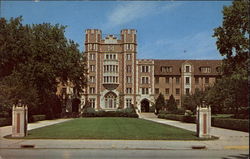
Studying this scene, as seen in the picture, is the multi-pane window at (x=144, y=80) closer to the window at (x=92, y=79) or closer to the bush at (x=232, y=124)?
the window at (x=92, y=79)

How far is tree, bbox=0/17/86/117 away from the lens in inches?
1121

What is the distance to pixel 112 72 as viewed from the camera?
61969 mm

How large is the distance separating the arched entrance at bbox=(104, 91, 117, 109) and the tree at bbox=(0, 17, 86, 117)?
567 inches

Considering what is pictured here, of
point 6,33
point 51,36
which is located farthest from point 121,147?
point 51,36

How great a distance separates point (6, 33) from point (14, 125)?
18884mm

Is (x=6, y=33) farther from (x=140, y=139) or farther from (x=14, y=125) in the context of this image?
(x=140, y=139)

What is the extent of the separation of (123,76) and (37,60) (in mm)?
25522

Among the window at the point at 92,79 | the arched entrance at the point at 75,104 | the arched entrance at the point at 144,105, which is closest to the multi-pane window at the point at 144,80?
the arched entrance at the point at 144,105

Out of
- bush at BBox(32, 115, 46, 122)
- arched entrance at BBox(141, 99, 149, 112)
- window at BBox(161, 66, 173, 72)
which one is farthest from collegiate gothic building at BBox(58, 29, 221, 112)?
bush at BBox(32, 115, 46, 122)

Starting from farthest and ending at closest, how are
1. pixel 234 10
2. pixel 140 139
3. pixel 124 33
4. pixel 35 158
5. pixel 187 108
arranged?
pixel 124 33
pixel 187 108
pixel 234 10
pixel 140 139
pixel 35 158

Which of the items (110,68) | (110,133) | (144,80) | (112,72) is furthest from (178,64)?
(110,133)

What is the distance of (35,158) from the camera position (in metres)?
9.88

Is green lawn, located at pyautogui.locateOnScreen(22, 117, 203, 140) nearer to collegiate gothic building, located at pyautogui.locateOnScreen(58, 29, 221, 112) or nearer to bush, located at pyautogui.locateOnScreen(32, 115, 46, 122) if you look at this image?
bush, located at pyautogui.locateOnScreen(32, 115, 46, 122)

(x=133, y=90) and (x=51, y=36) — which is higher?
(x=51, y=36)
